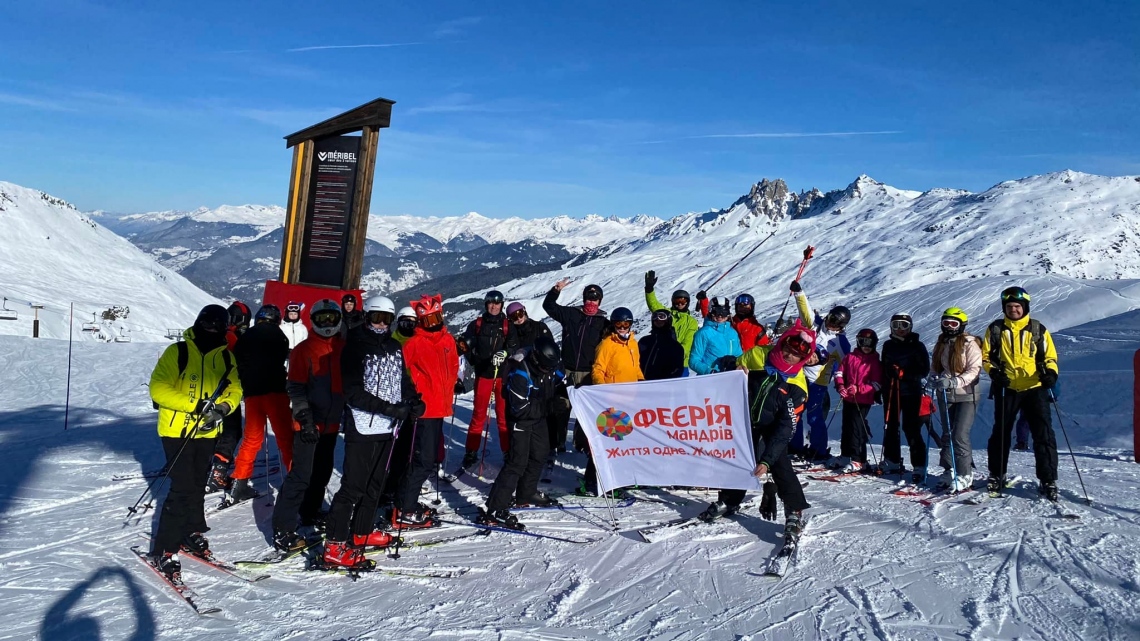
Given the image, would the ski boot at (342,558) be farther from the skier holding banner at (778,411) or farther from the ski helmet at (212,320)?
the skier holding banner at (778,411)

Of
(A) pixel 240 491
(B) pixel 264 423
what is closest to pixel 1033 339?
(B) pixel 264 423

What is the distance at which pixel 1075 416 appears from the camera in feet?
40.4

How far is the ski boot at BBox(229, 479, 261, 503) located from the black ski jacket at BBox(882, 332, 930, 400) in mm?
7042

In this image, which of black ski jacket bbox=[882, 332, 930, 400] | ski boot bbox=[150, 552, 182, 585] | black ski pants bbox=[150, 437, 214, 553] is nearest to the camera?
ski boot bbox=[150, 552, 182, 585]

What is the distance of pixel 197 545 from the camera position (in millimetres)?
5711

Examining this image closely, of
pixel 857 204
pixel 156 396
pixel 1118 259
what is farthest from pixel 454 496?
pixel 857 204

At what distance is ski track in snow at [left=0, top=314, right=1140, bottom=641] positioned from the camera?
15.0 ft

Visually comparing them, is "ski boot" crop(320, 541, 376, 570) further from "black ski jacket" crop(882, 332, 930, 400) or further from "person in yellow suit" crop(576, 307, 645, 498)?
"black ski jacket" crop(882, 332, 930, 400)

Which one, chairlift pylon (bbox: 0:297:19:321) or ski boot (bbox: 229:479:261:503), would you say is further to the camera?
chairlift pylon (bbox: 0:297:19:321)

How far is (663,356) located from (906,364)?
8.87ft

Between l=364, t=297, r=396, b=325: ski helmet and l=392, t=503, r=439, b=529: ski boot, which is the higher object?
l=364, t=297, r=396, b=325: ski helmet

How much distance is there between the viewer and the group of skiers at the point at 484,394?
5.39 metres

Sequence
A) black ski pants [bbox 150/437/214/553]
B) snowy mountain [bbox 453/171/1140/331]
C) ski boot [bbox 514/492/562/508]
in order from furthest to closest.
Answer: snowy mountain [bbox 453/171/1140/331]
ski boot [bbox 514/492/562/508]
black ski pants [bbox 150/437/214/553]

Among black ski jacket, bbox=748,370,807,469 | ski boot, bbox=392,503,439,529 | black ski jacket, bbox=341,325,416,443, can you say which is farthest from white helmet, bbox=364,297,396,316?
black ski jacket, bbox=748,370,807,469
